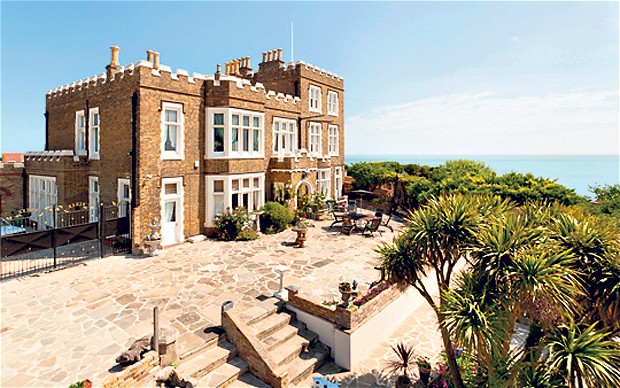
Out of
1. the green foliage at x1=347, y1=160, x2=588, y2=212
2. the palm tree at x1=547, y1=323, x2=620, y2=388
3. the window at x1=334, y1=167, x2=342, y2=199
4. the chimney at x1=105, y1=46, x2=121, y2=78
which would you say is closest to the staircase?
the palm tree at x1=547, y1=323, x2=620, y2=388

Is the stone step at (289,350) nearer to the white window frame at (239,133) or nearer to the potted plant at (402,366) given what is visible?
the potted plant at (402,366)

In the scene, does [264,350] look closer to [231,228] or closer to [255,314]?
[255,314]

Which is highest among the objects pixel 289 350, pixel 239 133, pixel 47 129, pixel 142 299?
pixel 47 129

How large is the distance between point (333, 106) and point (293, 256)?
17132mm

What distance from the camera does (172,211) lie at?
15.6 m

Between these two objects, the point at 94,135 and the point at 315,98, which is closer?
the point at 94,135

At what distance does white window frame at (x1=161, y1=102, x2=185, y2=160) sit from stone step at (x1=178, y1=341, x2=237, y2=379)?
1032 cm

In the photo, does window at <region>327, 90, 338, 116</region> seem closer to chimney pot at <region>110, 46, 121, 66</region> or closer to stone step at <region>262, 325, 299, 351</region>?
chimney pot at <region>110, 46, 121, 66</region>

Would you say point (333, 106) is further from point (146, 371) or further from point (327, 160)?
point (146, 371)

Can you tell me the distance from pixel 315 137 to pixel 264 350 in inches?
778

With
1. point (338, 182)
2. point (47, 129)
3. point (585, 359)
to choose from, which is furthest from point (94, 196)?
point (585, 359)

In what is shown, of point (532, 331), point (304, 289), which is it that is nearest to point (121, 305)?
point (304, 289)

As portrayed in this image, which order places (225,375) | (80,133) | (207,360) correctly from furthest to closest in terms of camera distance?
(80,133), (207,360), (225,375)

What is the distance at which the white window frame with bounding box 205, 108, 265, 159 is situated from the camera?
658 inches
